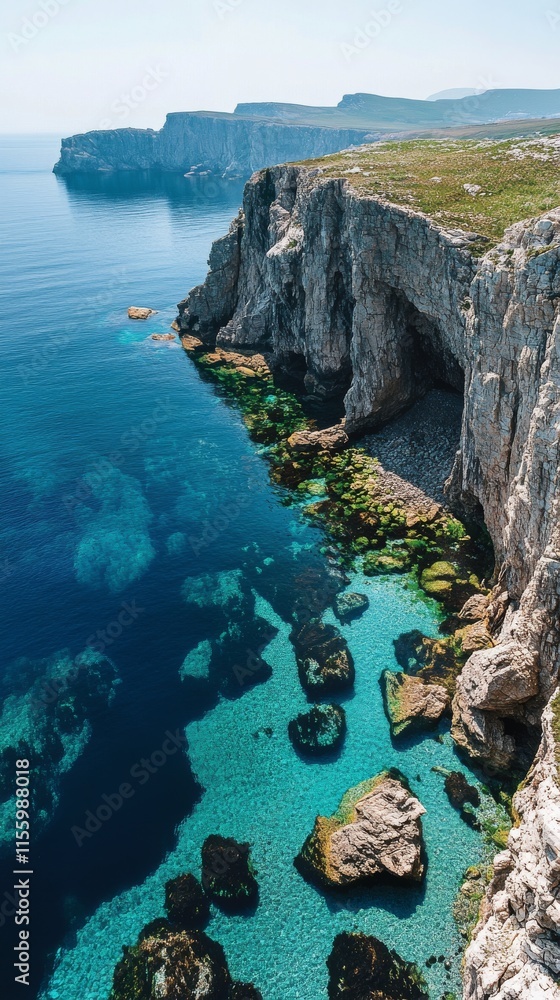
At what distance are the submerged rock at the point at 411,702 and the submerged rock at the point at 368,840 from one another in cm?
386

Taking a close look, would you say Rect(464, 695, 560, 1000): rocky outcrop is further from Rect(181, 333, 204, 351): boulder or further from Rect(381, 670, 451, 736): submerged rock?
Rect(181, 333, 204, 351): boulder

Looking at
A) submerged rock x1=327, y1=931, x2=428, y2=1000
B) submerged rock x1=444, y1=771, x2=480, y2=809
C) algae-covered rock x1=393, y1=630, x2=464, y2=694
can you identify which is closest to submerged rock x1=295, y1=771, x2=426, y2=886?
submerged rock x1=444, y1=771, x2=480, y2=809

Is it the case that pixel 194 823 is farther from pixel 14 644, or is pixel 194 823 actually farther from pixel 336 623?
pixel 14 644

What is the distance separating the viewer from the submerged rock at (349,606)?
39.8 metres

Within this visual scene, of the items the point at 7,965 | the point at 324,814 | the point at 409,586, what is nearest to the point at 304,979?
the point at 324,814

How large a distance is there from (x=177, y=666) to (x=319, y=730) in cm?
1049

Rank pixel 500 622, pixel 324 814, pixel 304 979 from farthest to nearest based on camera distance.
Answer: pixel 500 622, pixel 324 814, pixel 304 979

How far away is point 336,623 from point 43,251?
134m

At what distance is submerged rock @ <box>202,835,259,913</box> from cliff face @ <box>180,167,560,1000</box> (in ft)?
34.6

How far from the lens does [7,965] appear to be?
79.3 feet

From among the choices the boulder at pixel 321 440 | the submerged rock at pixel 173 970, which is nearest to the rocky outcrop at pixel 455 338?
the boulder at pixel 321 440

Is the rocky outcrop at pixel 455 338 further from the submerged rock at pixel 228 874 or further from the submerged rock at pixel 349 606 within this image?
the submerged rock at pixel 228 874

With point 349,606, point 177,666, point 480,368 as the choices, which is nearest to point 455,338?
point 480,368

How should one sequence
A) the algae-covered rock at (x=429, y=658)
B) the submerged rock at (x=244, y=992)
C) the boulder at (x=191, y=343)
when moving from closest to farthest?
the submerged rock at (x=244, y=992) < the algae-covered rock at (x=429, y=658) < the boulder at (x=191, y=343)
